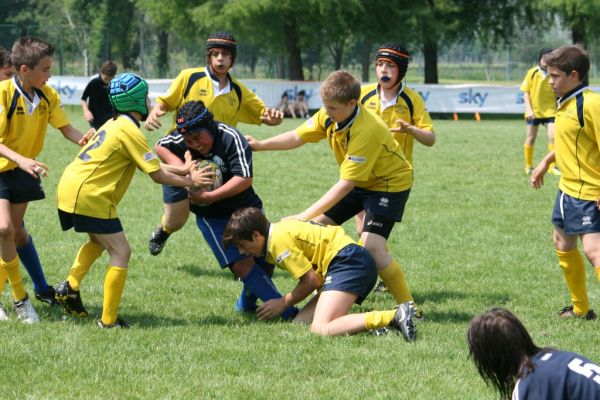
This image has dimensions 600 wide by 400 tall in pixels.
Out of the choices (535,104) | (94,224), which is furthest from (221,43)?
(535,104)

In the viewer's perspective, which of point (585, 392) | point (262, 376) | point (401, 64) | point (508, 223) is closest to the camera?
point (585, 392)

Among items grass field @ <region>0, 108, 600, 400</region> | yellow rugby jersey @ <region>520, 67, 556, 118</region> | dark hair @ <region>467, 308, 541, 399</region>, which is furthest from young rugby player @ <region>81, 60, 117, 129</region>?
dark hair @ <region>467, 308, 541, 399</region>

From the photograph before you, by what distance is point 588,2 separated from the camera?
33.1 meters

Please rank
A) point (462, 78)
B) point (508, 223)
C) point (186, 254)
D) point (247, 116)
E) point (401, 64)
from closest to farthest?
1. point (401, 64)
2. point (247, 116)
3. point (186, 254)
4. point (508, 223)
5. point (462, 78)

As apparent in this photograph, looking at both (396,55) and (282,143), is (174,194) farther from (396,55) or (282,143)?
(396,55)

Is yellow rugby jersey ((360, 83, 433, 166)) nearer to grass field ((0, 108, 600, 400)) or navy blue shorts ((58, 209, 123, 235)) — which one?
grass field ((0, 108, 600, 400))

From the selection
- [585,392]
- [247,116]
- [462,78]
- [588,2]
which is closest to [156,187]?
[247,116]

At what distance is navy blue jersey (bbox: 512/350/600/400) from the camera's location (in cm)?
331

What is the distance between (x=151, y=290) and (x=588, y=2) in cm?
2917

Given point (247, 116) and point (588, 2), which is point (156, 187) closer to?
point (247, 116)

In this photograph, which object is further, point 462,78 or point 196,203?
point 462,78

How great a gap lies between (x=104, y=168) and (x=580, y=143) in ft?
10.0

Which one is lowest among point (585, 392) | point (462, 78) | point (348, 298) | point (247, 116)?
point (462, 78)

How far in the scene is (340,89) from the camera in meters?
6.11
